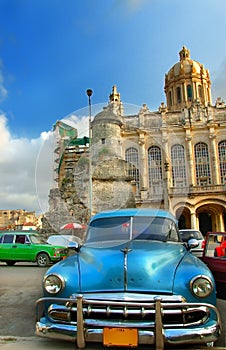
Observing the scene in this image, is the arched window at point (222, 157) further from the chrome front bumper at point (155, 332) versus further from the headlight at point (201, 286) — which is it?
the chrome front bumper at point (155, 332)

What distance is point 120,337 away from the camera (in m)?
3.27

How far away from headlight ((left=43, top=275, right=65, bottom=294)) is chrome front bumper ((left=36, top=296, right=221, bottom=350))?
321 millimetres

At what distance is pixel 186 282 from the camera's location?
11.9ft

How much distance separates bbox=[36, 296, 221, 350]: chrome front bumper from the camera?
3.24m

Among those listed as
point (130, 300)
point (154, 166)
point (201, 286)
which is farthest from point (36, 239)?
point (154, 166)

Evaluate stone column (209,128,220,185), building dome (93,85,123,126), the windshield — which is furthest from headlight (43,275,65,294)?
stone column (209,128,220,185)

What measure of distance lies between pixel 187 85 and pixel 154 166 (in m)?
23.5

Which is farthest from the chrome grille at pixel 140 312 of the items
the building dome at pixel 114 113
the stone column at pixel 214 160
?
the stone column at pixel 214 160

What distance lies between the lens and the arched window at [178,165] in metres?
46.1

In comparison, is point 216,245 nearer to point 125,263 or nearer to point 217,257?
point 217,257

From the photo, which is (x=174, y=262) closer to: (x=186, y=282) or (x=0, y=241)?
(x=186, y=282)

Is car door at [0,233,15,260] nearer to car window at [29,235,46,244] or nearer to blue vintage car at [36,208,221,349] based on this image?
car window at [29,235,46,244]

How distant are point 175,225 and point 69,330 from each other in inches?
115

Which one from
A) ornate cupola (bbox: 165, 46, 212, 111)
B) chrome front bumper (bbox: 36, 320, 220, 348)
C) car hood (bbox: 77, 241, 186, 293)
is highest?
ornate cupola (bbox: 165, 46, 212, 111)
